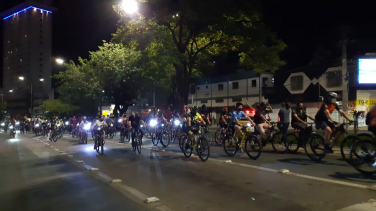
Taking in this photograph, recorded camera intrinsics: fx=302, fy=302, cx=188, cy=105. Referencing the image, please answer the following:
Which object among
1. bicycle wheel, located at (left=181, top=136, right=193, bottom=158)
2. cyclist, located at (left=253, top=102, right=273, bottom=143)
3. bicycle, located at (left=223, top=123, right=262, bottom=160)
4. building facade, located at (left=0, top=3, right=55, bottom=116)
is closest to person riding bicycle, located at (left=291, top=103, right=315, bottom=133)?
cyclist, located at (left=253, top=102, right=273, bottom=143)

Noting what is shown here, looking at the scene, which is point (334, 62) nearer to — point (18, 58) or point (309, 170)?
point (309, 170)

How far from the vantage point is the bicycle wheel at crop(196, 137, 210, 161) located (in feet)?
32.8

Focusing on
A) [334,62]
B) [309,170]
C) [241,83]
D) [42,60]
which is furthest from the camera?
[42,60]

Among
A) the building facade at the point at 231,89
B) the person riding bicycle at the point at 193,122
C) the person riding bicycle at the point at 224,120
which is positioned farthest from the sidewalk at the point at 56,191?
the building facade at the point at 231,89

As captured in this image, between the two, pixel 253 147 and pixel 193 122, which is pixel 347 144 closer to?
pixel 253 147

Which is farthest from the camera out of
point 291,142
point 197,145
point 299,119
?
point 291,142

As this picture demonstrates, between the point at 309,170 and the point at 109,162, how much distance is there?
653 centimetres

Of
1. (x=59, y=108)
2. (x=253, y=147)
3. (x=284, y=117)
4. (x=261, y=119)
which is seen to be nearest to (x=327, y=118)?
(x=261, y=119)

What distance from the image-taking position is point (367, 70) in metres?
19.2

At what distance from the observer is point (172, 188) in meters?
6.66

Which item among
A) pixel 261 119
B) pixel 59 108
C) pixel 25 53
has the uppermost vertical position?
pixel 25 53

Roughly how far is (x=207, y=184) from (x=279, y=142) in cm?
528

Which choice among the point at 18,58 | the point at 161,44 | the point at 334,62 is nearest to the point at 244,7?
the point at 161,44

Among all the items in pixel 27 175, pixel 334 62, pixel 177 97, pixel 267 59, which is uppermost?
pixel 334 62
